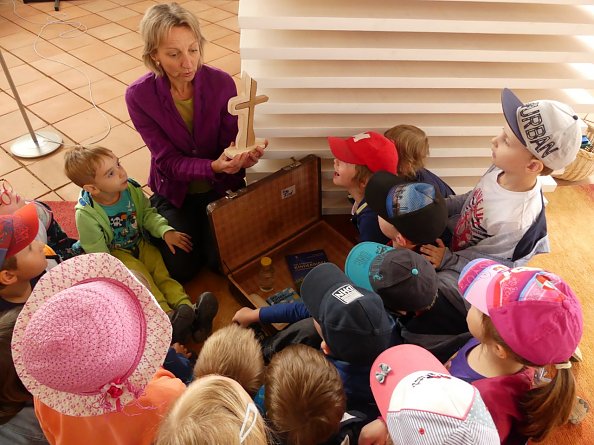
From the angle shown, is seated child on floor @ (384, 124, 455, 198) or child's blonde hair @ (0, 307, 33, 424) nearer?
child's blonde hair @ (0, 307, 33, 424)

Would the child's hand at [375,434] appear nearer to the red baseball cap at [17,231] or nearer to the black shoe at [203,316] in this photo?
the black shoe at [203,316]

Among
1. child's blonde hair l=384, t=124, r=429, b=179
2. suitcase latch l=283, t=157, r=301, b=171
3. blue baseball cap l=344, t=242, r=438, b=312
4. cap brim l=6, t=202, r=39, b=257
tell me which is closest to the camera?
blue baseball cap l=344, t=242, r=438, b=312

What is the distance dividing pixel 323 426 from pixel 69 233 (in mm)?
1869

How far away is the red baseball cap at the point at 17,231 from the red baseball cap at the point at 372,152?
1204 mm

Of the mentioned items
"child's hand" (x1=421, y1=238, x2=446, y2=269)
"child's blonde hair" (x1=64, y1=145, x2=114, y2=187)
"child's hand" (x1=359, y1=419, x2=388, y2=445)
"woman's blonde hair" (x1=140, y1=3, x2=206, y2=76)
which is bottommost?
"child's hand" (x1=359, y1=419, x2=388, y2=445)

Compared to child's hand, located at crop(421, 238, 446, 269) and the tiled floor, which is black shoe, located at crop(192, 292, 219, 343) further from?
the tiled floor

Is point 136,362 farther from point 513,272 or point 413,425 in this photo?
point 513,272

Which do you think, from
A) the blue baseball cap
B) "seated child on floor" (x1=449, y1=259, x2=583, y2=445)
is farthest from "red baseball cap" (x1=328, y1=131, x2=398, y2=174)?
"seated child on floor" (x1=449, y1=259, x2=583, y2=445)

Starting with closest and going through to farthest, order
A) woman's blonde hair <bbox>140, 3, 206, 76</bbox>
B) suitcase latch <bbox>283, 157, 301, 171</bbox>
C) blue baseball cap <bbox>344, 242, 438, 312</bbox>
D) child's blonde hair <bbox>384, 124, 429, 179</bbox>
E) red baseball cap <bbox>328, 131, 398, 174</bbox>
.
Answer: blue baseball cap <bbox>344, 242, 438, 312</bbox>
woman's blonde hair <bbox>140, 3, 206, 76</bbox>
red baseball cap <bbox>328, 131, 398, 174</bbox>
child's blonde hair <bbox>384, 124, 429, 179</bbox>
suitcase latch <bbox>283, 157, 301, 171</bbox>

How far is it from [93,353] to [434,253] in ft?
4.24

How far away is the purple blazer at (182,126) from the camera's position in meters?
1.91

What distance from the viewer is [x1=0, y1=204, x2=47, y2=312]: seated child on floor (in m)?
1.39

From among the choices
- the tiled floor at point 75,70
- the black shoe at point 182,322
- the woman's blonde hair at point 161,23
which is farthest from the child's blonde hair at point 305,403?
the tiled floor at point 75,70

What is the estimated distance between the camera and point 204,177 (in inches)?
78.8
